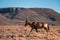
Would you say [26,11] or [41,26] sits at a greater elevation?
[41,26]

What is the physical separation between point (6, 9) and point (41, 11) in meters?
31.6

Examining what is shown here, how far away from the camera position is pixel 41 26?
22.1m

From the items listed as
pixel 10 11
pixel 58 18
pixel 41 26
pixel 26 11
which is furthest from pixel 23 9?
pixel 41 26

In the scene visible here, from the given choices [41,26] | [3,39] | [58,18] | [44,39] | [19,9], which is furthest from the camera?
[19,9]

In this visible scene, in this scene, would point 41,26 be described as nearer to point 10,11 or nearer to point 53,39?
point 53,39

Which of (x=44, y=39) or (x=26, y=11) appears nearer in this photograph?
(x=44, y=39)

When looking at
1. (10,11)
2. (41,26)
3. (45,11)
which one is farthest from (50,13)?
(41,26)

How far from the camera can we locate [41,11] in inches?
7126

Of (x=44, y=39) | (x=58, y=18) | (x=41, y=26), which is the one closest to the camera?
(x=44, y=39)

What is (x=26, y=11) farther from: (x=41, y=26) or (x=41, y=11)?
(x=41, y=26)

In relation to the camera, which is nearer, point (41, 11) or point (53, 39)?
point (53, 39)

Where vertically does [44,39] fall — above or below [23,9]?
above

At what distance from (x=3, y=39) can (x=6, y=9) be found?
156583 mm

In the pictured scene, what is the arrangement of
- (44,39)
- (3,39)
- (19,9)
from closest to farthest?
(3,39)
(44,39)
(19,9)
